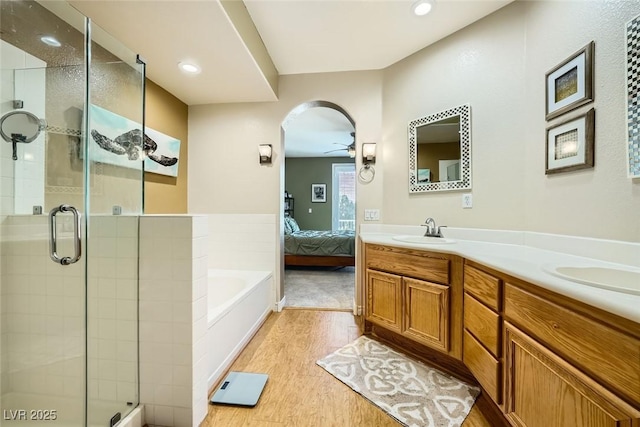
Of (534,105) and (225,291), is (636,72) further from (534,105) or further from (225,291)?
(225,291)

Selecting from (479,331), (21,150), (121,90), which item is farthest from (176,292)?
(479,331)

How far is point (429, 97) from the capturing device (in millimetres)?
→ 2285

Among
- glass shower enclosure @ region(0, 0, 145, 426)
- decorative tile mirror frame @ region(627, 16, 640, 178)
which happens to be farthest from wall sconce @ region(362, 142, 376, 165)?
glass shower enclosure @ region(0, 0, 145, 426)

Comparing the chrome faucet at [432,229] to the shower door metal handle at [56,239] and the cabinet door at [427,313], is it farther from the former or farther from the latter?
the shower door metal handle at [56,239]

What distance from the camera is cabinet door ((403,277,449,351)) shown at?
5.44 ft

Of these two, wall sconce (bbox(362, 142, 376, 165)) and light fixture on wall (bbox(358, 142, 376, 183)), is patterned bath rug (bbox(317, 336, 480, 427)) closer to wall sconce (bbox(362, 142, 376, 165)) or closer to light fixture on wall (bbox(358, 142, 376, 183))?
light fixture on wall (bbox(358, 142, 376, 183))

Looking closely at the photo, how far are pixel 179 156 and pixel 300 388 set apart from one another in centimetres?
257

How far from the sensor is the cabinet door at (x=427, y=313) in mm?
1657

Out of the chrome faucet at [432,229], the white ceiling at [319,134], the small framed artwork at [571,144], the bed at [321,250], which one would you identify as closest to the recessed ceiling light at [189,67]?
the white ceiling at [319,134]

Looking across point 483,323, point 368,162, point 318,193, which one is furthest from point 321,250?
point 483,323

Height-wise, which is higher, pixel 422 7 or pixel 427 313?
pixel 422 7

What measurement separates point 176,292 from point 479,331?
66.4 inches

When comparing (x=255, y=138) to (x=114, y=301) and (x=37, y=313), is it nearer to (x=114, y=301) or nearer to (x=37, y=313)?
(x=114, y=301)

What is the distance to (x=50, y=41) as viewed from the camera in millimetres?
1477
